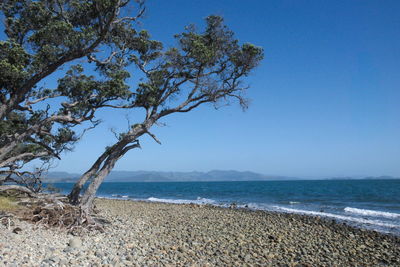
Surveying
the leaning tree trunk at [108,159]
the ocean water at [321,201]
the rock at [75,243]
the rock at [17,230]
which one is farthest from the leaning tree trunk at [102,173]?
the ocean water at [321,201]

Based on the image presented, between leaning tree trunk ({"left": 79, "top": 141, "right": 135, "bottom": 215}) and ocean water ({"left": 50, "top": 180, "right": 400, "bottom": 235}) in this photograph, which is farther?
ocean water ({"left": 50, "top": 180, "right": 400, "bottom": 235})

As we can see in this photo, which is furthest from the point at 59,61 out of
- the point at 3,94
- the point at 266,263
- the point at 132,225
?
the point at 266,263

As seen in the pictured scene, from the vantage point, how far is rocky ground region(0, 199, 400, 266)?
7.71 m

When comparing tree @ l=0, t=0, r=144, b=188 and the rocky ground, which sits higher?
tree @ l=0, t=0, r=144, b=188

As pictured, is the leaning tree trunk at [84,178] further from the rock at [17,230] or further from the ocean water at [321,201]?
the ocean water at [321,201]

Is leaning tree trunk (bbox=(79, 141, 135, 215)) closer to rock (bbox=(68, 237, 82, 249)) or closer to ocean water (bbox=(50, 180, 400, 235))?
rock (bbox=(68, 237, 82, 249))

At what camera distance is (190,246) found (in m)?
9.60

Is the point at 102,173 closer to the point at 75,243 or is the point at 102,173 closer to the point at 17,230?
the point at 17,230

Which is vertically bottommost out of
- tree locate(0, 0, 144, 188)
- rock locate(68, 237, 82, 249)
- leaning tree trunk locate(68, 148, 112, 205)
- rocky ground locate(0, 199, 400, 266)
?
rocky ground locate(0, 199, 400, 266)

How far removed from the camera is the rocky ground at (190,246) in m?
7.71

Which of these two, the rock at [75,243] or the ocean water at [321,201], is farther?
the ocean water at [321,201]

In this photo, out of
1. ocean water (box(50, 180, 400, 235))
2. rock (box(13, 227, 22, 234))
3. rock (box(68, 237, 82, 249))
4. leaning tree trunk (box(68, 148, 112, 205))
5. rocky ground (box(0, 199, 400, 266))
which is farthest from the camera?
ocean water (box(50, 180, 400, 235))

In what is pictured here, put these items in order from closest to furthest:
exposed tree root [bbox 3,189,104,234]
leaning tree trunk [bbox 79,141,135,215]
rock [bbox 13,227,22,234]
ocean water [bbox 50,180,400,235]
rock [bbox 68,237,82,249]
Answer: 1. rock [bbox 68,237,82,249]
2. rock [bbox 13,227,22,234]
3. exposed tree root [bbox 3,189,104,234]
4. leaning tree trunk [bbox 79,141,135,215]
5. ocean water [bbox 50,180,400,235]

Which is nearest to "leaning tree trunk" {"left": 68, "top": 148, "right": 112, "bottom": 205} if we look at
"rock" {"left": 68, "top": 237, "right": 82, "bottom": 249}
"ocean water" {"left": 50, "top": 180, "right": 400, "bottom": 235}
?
"rock" {"left": 68, "top": 237, "right": 82, "bottom": 249}
